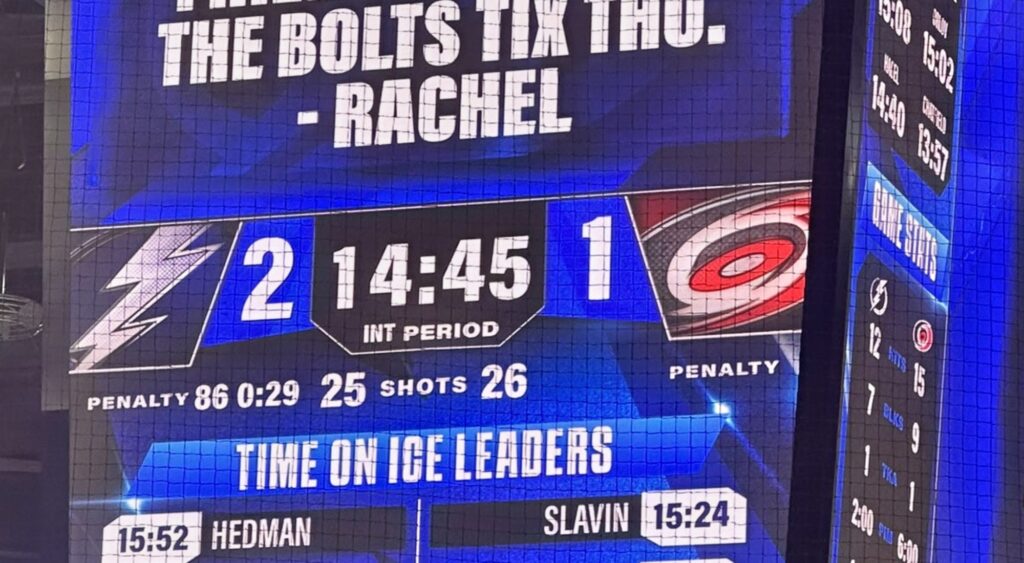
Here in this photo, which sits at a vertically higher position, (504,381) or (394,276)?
(394,276)

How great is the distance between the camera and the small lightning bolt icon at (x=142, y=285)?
596 cm

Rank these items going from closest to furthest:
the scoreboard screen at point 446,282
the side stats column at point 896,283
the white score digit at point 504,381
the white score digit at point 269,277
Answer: the side stats column at point 896,283 < the scoreboard screen at point 446,282 < the white score digit at point 504,381 < the white score digit at point 269,277

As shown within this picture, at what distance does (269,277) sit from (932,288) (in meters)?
1.60

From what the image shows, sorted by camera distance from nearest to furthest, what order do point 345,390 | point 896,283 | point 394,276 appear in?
point 896,283 → point 345,390 → point 394,276

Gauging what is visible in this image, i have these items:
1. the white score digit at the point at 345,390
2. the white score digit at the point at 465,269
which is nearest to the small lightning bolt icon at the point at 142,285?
the white score digit at the point at 345,390

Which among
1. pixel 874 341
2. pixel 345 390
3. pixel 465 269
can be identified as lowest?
pixel 345 390

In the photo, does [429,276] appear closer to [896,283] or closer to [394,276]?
[394,276]

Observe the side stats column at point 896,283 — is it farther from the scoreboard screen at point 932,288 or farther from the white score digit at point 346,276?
the white score digit at point 346,276

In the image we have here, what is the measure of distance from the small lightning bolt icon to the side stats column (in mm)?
1608

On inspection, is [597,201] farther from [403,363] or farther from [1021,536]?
[1021,536]

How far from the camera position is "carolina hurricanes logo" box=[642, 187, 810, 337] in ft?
18.5

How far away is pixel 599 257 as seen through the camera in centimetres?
575

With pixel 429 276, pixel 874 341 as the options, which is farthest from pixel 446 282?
pixel 874 341

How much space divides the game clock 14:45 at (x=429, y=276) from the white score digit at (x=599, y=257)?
0.40ft
